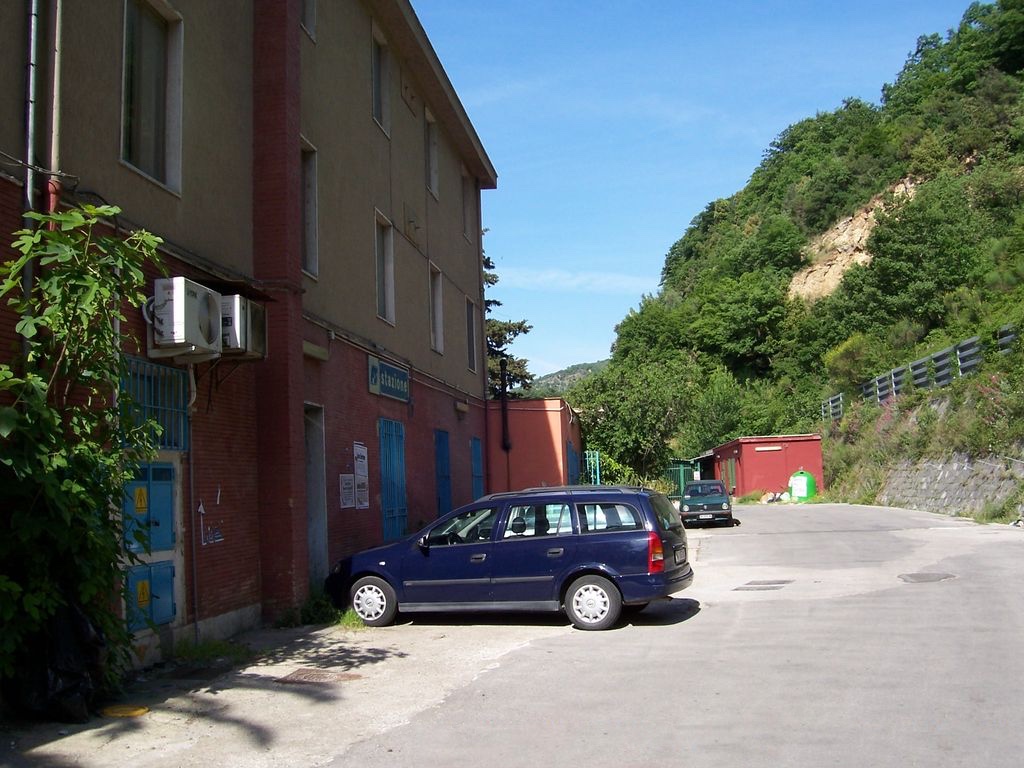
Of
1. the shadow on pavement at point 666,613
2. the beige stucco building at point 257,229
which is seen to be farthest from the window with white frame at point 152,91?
the shadow on pavement at point 666,613

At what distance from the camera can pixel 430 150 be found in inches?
830

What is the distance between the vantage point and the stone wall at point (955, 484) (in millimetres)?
25359

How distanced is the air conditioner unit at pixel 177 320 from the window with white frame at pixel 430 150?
1175 cm

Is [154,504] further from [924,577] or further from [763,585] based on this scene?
[924,577]

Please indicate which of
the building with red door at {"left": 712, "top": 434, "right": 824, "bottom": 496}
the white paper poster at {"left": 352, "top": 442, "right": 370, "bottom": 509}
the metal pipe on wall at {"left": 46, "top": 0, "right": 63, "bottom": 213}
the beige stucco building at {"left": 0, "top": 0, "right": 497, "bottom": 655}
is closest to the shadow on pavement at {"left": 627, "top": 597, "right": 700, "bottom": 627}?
the beige stucco building at {"left": 0, "top": 0, "right": 497, "bottom": 655}

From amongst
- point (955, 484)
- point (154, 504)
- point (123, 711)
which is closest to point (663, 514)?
point (154, 504)

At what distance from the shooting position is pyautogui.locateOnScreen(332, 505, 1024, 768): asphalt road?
5.87m

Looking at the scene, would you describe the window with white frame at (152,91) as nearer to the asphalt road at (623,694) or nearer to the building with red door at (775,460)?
the asphalt road at (623,694)

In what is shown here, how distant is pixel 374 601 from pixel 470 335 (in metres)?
13.8

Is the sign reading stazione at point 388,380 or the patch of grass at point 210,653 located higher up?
the sign reading stazione at point 388,380

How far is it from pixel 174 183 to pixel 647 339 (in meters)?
73.3

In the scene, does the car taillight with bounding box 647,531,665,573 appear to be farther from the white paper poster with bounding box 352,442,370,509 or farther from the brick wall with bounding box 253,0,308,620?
the white paper poster with bounding box 352,442,370,509

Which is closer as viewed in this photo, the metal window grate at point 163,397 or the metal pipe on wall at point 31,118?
the metal pipe on wall at point 31,118

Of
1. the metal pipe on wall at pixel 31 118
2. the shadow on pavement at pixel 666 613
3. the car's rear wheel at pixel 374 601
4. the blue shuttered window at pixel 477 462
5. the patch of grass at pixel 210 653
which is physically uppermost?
the metal pipe on wall at pixel 31 118
